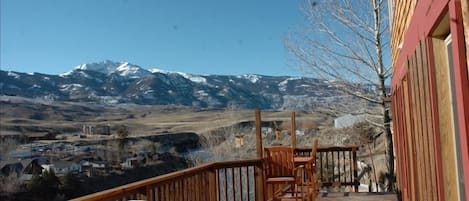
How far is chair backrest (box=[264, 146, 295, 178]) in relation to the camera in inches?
278

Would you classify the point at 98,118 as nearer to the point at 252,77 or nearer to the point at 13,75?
the point at 13,75

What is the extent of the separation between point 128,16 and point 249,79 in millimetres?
39820

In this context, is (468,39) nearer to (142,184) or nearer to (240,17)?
(142,184)

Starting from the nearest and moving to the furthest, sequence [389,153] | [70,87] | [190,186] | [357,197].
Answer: [190,186]
[357,197]
[389,153]
[70,87]

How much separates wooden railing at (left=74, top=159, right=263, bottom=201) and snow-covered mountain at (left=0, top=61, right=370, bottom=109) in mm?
34527

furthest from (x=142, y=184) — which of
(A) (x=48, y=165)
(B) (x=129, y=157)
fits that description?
(B) (x=129, y=157)

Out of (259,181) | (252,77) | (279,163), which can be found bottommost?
(259,181)

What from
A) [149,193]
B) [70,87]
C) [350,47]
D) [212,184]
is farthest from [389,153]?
[70,87]

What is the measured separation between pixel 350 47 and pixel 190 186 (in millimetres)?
7554

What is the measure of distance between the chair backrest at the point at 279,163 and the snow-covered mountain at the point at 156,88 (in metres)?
34.5

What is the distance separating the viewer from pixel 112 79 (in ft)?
243

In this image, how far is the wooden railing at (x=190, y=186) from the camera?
138 inches

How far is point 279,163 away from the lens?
709 centimetres

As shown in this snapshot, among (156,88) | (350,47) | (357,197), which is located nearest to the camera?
(357,197)
